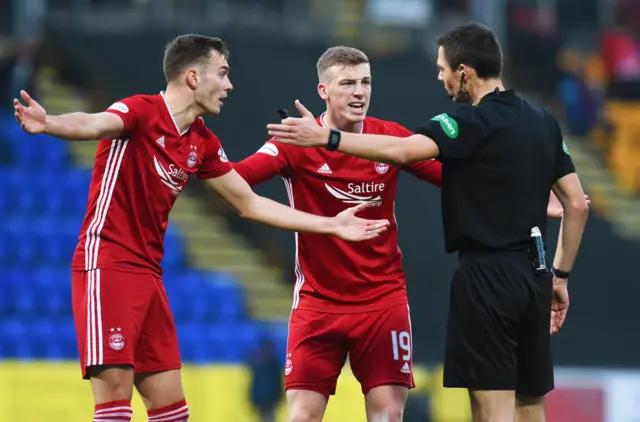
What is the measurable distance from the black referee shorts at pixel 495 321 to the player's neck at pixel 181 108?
5.12ft

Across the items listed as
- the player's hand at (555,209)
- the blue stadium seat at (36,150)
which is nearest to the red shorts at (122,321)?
the player's hand at (555,209)

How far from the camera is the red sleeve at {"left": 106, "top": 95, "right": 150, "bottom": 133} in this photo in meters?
6.03

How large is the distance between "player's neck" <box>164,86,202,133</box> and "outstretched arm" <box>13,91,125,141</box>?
0.42 metres

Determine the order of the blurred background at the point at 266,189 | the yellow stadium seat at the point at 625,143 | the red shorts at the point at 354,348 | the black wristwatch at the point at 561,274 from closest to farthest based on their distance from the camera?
the black wristwatch at the point at 561,274 < the red shorts at the point at 354,348 < the blurred background at the point at 266,189 < the yellow stadium seat at the point at 625,143

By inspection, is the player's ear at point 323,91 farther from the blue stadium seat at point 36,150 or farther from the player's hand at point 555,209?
the blue stadium seat at point 36,150

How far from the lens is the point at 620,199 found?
18.2 metres

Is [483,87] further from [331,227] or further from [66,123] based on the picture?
[66,123]

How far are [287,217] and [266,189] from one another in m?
8.18

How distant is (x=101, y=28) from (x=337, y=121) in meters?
9.70

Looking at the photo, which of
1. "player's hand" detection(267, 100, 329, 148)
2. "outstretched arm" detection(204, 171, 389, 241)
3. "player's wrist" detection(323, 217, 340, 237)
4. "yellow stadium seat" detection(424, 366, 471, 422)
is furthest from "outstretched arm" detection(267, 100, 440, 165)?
"yellow stadium seat" detection(424, 366, 471, 422)

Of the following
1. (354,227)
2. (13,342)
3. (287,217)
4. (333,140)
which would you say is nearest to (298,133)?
(333,140)

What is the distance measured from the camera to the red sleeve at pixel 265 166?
667cm

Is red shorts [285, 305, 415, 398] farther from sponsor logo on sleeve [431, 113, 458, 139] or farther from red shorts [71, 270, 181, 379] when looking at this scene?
sponsor logo on sleeve [431, 113, 458, 139]

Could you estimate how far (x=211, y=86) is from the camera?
6375mm
